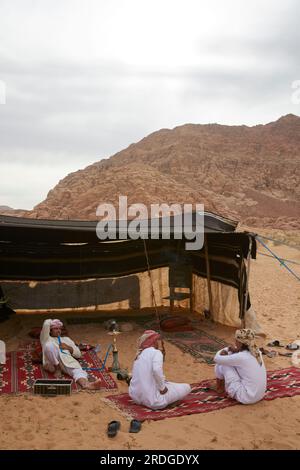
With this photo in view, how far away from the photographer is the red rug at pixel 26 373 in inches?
212

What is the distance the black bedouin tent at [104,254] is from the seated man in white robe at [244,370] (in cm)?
254

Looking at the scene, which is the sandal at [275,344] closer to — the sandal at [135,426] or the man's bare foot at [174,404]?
the man's bare foot at [174,404]

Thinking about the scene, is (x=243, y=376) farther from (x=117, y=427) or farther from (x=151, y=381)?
(x=117, y=427)

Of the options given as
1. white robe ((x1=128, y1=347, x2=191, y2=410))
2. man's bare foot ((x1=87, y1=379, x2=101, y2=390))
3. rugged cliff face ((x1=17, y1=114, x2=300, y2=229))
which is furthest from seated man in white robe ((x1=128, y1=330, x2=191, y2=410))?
rugged cliff face ((x1=17, y1=114, x2=300, y2=229))

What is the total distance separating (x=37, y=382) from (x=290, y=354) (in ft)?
12.4

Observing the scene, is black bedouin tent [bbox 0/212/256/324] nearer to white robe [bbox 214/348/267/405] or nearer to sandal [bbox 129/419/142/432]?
white robe [bbox 214/348/267/405]

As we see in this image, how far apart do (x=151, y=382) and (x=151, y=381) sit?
1cm

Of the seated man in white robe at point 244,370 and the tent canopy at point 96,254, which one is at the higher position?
the tent canopy at point 96,254

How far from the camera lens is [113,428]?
4129mm

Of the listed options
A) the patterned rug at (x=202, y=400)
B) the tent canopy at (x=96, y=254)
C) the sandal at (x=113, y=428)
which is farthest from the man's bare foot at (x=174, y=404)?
the tent canopy at (x=96, y=254)

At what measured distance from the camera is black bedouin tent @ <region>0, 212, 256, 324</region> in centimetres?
764

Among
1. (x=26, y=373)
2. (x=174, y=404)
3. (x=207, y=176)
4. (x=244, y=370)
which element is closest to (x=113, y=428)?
(x=174, y=404)

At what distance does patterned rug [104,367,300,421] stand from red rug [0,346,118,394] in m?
0.64
